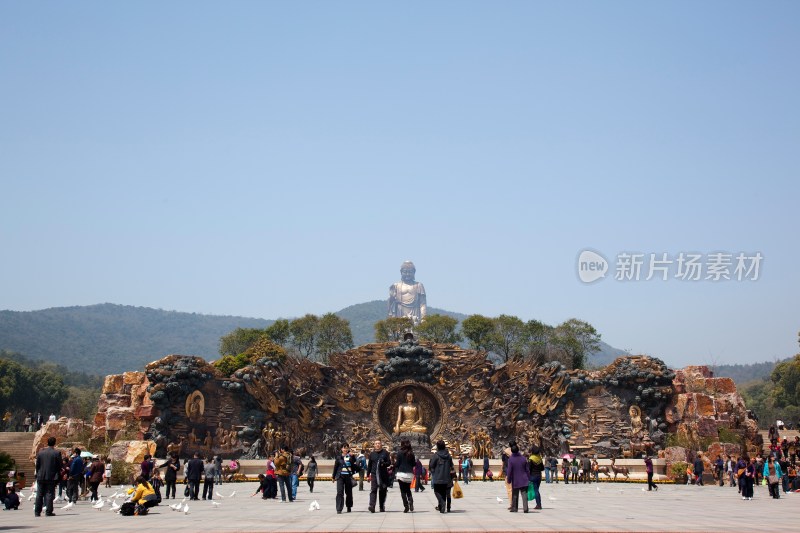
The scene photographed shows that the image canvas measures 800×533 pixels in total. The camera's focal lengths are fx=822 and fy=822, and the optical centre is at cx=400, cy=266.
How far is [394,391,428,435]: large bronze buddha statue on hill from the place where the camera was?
43531 millimetres

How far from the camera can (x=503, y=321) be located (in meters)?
74.9

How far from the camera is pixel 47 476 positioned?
54.5 feet

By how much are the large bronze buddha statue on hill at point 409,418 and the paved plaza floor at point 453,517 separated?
20373 millimetres

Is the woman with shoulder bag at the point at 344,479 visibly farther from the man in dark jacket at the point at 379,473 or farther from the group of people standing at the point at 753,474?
the group of people standing at the point at 753,474

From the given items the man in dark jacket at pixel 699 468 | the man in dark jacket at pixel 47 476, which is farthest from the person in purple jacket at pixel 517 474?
the man in dark jacket at pixel 699 468

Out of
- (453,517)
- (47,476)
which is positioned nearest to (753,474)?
(453,517)

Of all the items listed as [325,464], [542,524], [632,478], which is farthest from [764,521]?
[325,464]

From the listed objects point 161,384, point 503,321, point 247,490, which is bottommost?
point 247,490

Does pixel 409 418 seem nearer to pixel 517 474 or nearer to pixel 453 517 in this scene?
pixel 517 474

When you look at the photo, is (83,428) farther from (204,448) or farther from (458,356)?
(458,356)

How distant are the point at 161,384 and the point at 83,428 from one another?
13.4ft

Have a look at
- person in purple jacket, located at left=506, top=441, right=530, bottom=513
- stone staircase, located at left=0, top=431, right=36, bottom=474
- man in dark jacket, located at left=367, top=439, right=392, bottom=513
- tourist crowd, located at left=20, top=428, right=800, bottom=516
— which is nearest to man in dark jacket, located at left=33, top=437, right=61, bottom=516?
tourist crowd, located at left=20, top=428, right=800, bottom=516

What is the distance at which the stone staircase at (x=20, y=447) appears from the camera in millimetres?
33750

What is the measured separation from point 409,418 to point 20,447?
19.0m
